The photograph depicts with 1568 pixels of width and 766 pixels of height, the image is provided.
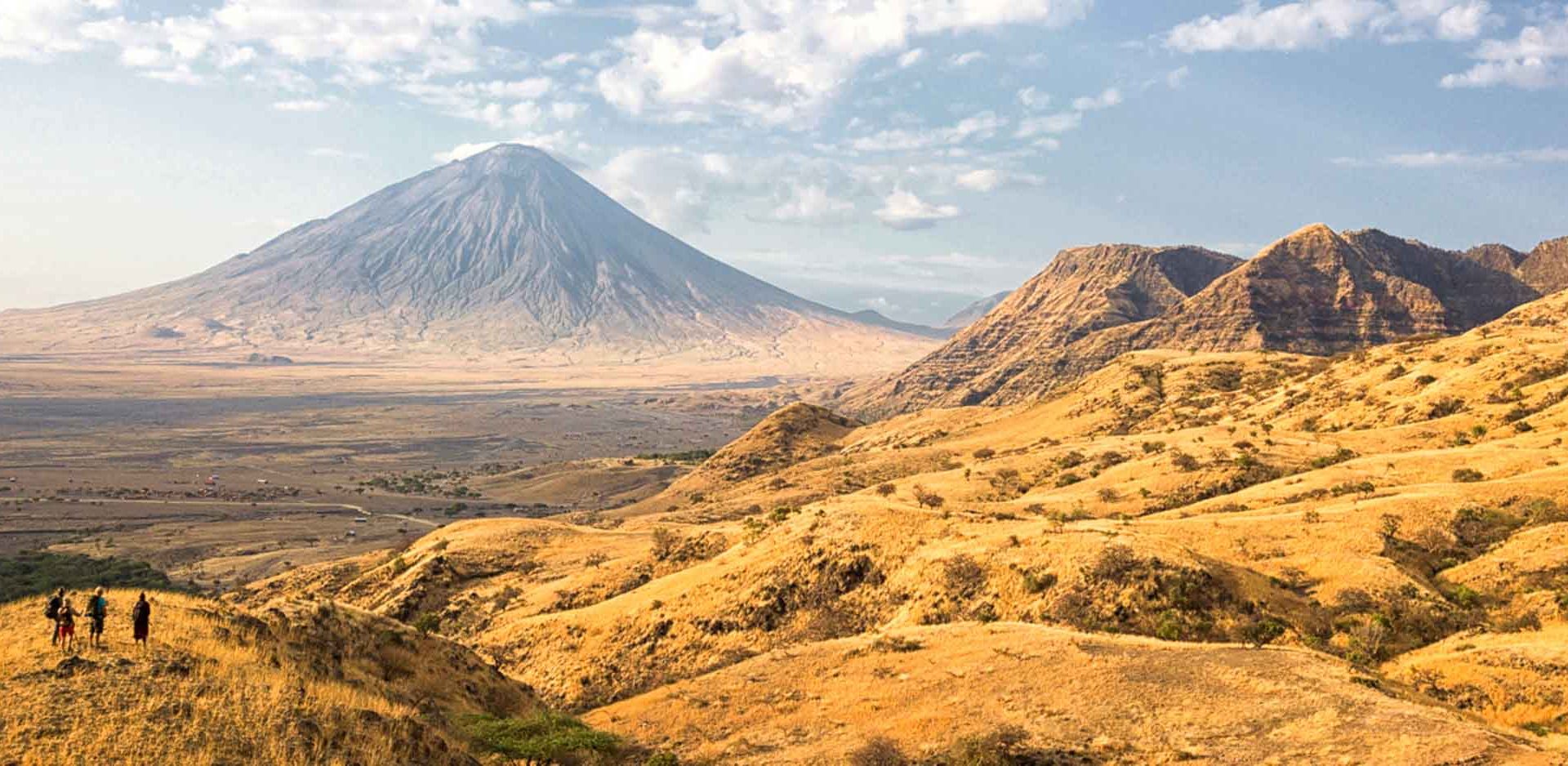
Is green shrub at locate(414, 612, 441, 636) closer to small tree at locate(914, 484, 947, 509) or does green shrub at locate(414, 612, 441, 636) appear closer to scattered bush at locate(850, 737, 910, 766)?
scattered bush at locate(850, 737, 910, 766)

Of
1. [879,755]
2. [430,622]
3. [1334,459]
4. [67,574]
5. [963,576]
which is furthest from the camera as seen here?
[67,574]

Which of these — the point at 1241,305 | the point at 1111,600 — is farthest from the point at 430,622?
the point at 1241,305

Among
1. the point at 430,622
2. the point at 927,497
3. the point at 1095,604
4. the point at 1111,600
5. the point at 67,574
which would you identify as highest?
the point at 1111,600

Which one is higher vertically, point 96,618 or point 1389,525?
point 96,618

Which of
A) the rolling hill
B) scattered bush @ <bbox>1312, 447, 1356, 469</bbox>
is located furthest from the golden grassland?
the rolling hill

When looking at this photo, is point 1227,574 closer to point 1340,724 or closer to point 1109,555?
point 1109,555

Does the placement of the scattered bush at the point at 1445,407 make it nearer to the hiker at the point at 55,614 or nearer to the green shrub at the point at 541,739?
the green shrub at the point at 541,739

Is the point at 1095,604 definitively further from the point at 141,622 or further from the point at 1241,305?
the point at 1241,305
